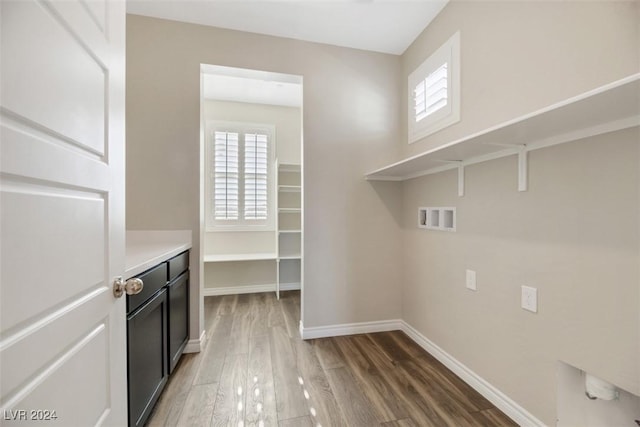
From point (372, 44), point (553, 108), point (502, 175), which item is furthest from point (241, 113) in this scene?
point (553, 108)

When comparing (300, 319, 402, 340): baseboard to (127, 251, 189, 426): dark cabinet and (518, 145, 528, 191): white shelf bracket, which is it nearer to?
(127, 251, 189, 426): dark cabinet

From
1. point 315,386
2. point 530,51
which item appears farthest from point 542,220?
point 315,386

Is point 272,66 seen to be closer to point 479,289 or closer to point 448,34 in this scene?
point 448,34

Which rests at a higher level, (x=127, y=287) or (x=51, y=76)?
(x=51, y=76)

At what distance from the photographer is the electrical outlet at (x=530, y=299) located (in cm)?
135

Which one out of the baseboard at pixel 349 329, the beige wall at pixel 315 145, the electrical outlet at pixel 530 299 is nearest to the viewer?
the electrical outlet at pixel 530 299

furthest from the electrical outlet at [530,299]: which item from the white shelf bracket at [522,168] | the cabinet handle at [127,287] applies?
the cabinet handle at [127,287]

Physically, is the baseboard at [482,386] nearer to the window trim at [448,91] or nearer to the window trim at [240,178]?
the window trim at [448,91]

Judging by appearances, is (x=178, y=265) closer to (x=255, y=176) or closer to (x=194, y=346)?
(x=194, y=346)

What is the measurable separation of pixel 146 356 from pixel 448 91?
255cm

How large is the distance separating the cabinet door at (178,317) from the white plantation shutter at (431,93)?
2342 mm

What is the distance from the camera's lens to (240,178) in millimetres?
3883

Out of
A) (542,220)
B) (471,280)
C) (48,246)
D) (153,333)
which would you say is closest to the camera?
(48,246)

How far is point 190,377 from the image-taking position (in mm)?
1830
